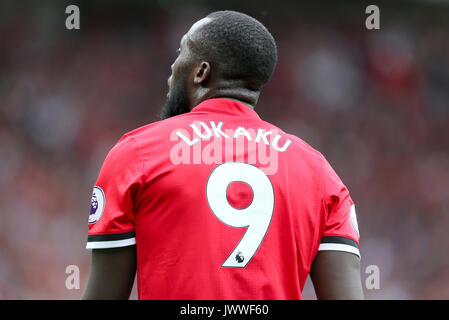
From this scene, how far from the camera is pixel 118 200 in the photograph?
1.55m

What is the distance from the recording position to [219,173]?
1.57m

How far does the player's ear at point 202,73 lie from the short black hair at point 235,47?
18 mm

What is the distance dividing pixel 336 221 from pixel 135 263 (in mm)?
577

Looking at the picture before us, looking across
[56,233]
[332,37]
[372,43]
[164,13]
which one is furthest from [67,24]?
[372,43]

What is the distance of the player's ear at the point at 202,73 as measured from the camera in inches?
71.4

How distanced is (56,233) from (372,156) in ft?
13.4

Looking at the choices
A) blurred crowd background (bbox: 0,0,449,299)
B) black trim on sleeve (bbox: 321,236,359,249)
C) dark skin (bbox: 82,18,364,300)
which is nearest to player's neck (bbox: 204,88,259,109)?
dark skin (bbox: 82,18,364,300)

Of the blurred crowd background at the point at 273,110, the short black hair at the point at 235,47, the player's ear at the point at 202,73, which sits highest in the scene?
the short black hair at the point at 235,47

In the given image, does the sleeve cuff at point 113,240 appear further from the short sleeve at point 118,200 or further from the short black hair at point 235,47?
the short black hair at point 235,47

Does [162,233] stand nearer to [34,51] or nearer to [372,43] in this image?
[34,51]

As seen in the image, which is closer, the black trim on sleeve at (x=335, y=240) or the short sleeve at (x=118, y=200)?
the short sleeve at (x=118, y=200)

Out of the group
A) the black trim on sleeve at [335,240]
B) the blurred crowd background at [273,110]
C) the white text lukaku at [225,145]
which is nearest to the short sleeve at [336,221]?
the black trim on sleeve at [335,240]

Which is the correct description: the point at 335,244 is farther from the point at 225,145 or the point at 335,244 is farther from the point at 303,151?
the point at 225,145

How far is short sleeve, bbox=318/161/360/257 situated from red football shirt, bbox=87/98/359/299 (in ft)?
0.16
